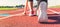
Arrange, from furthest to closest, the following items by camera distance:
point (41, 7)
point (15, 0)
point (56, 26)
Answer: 1. point (15, 0)
2. point (41, 7)
3. point (56, 26)

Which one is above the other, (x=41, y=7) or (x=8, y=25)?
(x=41, y=7)

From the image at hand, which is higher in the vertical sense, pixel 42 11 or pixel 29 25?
pixel 42 11

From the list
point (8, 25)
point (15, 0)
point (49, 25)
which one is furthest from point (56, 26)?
point (15, 0)

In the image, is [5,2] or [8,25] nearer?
[8,25]

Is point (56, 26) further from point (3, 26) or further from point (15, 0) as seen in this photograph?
point (15, 0)

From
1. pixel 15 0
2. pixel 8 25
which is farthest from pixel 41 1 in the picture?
pixel 15 0

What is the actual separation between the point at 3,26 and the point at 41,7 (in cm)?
91

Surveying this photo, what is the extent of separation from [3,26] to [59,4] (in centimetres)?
519

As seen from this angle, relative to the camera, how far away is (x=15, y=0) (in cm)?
787

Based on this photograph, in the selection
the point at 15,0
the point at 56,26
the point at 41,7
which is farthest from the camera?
the point at 15,0

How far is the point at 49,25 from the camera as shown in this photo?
351cm

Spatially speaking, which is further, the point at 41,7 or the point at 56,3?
the point at 56,3

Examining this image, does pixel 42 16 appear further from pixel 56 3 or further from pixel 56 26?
pixel 56 3

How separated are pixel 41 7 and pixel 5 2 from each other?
4.52 m
